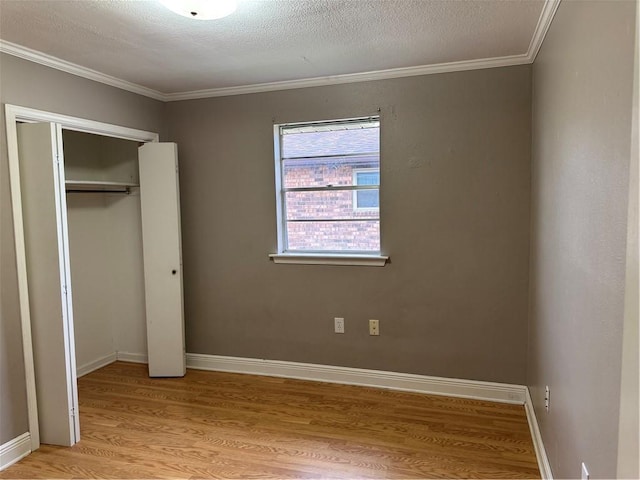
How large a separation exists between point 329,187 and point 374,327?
3.68 ft

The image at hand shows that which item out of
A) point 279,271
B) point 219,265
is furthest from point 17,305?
point 279,271

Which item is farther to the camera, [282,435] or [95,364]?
[95,364]

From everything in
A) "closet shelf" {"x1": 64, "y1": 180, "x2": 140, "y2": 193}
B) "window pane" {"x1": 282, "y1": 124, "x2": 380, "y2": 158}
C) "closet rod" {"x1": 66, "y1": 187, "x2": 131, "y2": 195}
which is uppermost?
"window pane" {"x1": 282, "y1": 124, "x2": 380, "y2": 158}

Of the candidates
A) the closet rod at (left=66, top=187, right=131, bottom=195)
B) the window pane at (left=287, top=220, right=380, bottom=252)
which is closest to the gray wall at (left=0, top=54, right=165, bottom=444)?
the closet rod at (left=66, top=187, right=131, bottom=195)

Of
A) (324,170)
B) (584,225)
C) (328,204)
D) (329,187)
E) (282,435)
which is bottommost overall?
(282,435)

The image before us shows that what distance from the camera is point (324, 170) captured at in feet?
11.0

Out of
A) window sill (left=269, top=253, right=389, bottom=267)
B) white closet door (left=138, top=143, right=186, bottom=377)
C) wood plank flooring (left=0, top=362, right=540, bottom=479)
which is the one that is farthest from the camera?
white closet door (left=138, top=143, right=186, bottom=377)

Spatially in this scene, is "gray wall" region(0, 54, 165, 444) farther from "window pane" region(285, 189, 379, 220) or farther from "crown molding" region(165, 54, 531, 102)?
"window pane" region(285, 189, 379, 220)

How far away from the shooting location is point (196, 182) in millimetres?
3613

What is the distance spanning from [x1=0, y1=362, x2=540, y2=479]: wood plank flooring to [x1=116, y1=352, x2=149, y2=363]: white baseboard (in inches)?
20.5

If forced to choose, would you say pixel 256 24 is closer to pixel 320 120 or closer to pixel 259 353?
pixel 320 120

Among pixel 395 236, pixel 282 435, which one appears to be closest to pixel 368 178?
pixel 395 236

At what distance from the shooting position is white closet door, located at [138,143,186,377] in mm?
3441

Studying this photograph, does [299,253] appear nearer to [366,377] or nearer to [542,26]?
[366,377]
